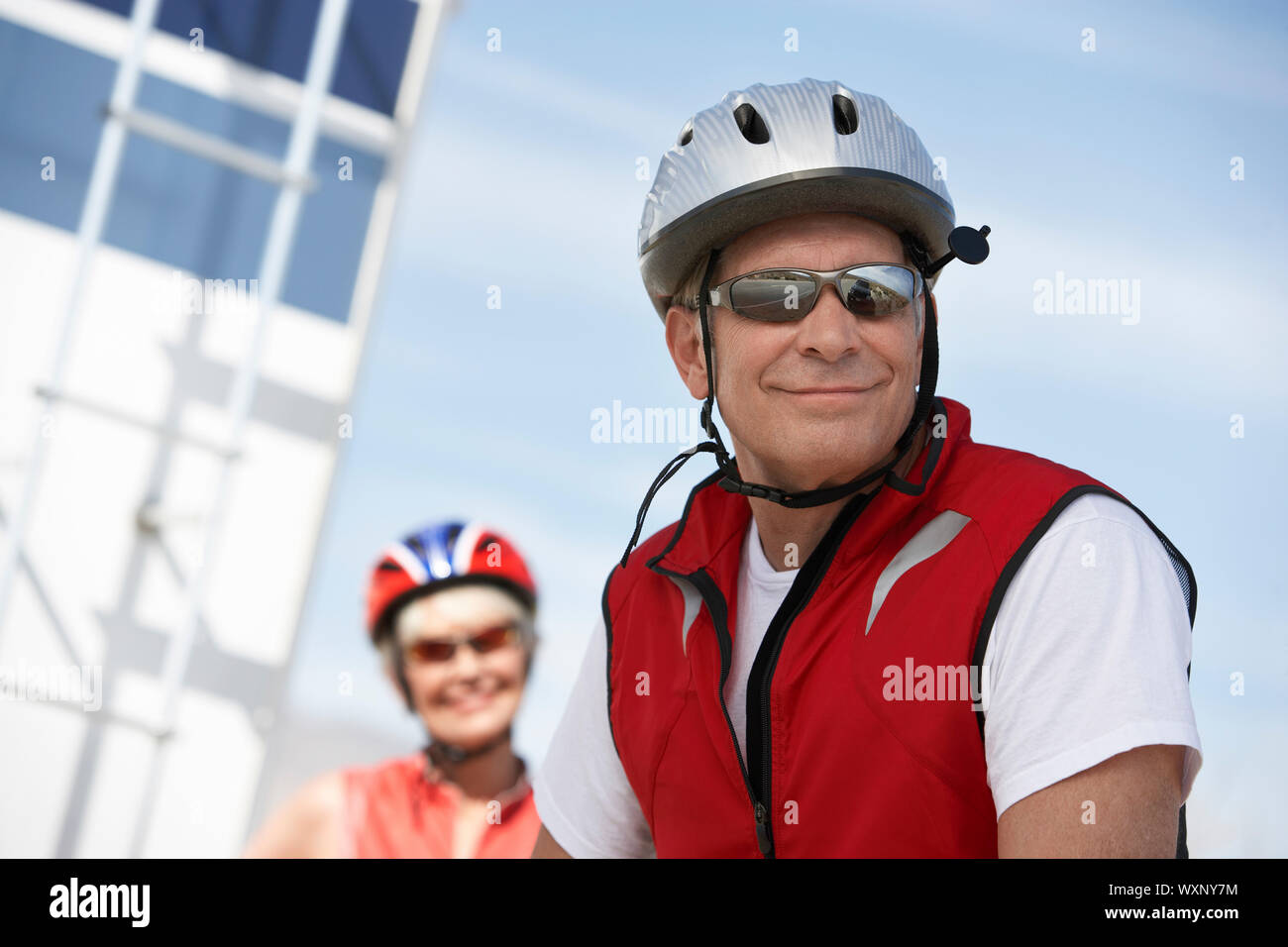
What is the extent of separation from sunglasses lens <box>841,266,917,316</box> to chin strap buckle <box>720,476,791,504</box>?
1.02ft

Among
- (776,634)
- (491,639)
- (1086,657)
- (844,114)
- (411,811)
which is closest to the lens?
(1086,657)

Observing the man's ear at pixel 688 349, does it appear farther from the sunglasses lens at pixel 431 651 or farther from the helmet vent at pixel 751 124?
the sunglasses lens at pixel 431 651

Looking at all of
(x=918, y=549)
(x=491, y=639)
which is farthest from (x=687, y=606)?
(x=491, y=639)

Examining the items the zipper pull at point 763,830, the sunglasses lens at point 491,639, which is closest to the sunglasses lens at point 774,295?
the zipper pull at point 763,830

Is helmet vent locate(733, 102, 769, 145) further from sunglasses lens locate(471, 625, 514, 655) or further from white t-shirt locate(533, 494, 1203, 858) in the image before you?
sunglasses lens locate(471, 625, 514, 655)

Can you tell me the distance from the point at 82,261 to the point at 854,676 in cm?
480

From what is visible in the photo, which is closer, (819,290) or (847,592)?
(847,592)

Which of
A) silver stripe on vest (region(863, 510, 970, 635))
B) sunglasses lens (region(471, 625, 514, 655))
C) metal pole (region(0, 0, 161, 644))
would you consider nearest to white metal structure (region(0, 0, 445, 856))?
metal pole (region(0, 0, 161, 644))

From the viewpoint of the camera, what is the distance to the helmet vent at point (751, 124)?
196 cm

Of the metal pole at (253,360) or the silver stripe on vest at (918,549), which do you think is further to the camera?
the metal pole at (253,360)

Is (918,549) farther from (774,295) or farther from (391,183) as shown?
(391,183)

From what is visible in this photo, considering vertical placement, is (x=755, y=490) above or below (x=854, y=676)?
above

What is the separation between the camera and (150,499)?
5.42 m

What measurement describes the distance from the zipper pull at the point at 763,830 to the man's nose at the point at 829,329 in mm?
691
